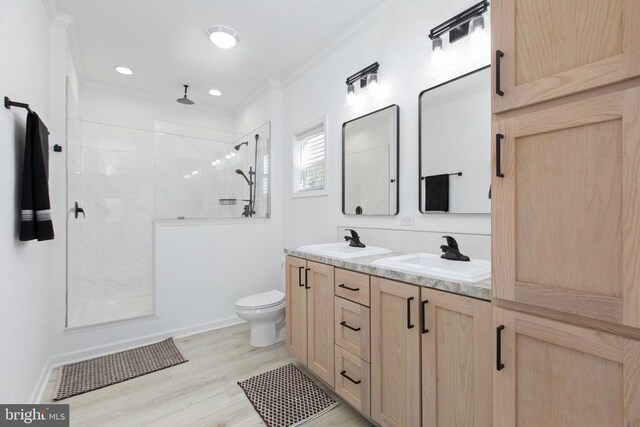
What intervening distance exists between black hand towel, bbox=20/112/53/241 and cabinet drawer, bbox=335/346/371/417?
1.76m

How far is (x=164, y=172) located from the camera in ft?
10.3

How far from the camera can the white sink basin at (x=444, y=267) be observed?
3.87 feet

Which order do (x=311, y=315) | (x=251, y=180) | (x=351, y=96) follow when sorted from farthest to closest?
(x=251, y=180), (x=351, y=96), (x=311, y=315)

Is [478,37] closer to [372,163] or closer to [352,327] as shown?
[372,163]

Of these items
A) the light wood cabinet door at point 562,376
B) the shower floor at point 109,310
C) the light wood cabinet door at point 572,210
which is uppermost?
the light wood cabinet door at point 572,210

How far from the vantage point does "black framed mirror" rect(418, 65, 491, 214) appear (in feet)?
5.30

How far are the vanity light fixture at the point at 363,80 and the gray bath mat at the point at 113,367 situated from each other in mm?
2571

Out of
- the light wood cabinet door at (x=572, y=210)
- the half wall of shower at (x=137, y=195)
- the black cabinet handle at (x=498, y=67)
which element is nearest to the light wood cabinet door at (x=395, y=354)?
the light wood cabinet door at (x=572, y=210)

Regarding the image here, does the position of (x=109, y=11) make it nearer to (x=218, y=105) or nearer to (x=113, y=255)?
(x=218, y=105)

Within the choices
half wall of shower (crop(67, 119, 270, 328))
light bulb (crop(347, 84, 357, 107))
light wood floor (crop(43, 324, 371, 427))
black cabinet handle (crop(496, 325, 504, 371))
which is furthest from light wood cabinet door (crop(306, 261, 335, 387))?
half wall of shower (crop(67, 119, 270, 328))

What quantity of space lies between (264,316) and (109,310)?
5.63 feet

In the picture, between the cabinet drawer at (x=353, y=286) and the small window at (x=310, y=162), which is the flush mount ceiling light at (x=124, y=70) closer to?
the small window at (x=310, y=162)

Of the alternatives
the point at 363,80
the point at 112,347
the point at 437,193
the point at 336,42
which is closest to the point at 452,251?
the point at 437,193

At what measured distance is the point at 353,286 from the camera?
63.7 inches
